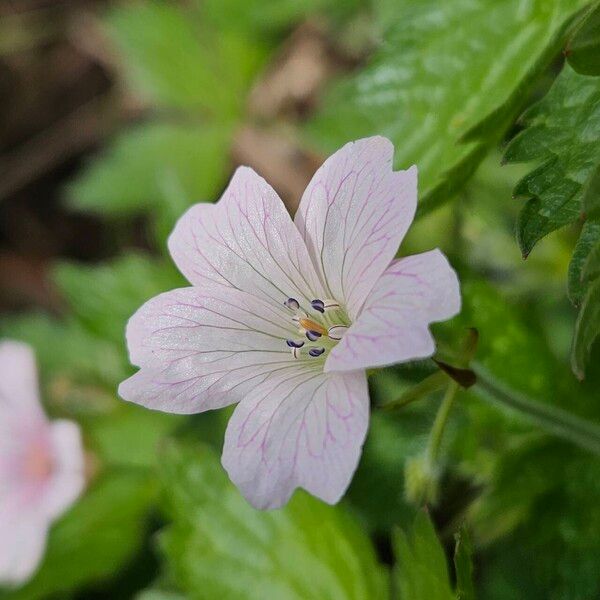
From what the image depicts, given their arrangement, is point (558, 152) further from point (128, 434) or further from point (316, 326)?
point (128, 434)

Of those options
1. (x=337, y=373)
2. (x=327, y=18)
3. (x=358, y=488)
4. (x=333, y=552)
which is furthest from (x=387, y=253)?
(x=327, y=18)

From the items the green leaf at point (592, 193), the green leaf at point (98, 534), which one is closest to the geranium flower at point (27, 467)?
the green leaf at point (98, 534)

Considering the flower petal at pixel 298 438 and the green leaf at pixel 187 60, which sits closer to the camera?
the flower petal at pixel 298 438

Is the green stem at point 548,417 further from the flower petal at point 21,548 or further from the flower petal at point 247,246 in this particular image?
the flower petal at point 21,548

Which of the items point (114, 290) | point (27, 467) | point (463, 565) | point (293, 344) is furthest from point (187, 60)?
point (463, 565)

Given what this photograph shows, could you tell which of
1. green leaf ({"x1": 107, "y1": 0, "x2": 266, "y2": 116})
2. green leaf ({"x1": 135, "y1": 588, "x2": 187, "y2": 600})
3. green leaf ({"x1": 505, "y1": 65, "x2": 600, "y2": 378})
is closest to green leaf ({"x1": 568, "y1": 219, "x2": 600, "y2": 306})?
green leaf ({"x1": 505, "y1": 65, "x2": 600, "y2": 378})

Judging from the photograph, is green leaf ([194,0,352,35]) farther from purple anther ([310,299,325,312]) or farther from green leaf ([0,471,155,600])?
purple anther ([310,299,325,312])

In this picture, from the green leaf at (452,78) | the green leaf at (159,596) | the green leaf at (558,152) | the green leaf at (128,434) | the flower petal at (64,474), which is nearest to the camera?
the green leaf at (558,152)
